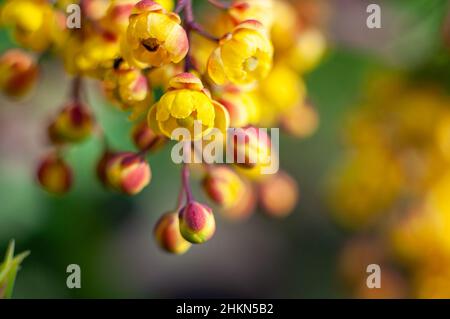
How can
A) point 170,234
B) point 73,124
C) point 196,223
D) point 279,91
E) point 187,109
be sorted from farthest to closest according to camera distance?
point 279,91 → point 73,124 → point 170,234 → point 196,223 → point 187,109

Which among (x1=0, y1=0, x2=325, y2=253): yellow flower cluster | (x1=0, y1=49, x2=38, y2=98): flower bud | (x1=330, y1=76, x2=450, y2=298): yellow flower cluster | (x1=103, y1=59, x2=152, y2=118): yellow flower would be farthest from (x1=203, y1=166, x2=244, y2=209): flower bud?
(x1=330, y1=76, x2=450, y2=298): yellow flower cluster

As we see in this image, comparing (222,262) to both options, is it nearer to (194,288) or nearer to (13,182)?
(194,288)

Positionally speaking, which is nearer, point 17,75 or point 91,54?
point 91,54

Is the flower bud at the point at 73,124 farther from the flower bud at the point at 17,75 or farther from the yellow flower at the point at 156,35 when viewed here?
the yellow flower at the point at 156,35

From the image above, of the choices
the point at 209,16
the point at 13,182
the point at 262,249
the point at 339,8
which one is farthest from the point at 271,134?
the point at 262,249

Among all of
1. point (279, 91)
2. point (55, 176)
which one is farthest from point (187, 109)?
point (279, 91)

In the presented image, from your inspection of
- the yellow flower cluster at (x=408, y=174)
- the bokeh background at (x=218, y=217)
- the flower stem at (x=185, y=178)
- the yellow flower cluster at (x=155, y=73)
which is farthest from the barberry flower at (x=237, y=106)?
the yellow flower cluster at (x=408, y=174)

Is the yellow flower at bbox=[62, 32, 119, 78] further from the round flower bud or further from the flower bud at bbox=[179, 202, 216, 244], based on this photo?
the round flower bud

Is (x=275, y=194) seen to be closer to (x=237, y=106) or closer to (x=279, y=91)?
(x=279, y=91)
